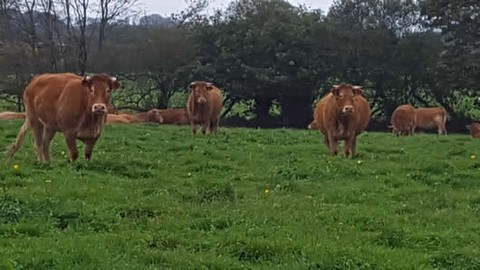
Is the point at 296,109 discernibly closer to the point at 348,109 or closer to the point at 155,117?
the point at 155,117

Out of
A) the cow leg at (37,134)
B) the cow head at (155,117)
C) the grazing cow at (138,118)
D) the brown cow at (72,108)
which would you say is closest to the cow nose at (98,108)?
the brown cow at (72,108)

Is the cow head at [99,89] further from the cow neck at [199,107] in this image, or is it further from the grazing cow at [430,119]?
the grazing cow at [430,119]

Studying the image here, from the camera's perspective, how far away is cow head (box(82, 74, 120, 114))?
13.5 meters

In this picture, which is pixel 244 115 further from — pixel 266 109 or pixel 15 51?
pixel 15 51

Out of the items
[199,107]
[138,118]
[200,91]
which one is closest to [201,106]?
[199,107]

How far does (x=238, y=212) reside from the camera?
392 inches

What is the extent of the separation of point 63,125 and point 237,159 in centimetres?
394

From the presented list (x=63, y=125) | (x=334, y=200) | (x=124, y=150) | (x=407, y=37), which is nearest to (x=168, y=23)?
(x=407, y=37)

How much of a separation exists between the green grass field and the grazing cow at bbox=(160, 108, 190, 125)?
20.3m

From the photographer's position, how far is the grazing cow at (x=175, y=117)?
37375 millimetres

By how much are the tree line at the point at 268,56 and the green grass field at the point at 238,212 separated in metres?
27.0

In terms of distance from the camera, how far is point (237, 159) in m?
16.4

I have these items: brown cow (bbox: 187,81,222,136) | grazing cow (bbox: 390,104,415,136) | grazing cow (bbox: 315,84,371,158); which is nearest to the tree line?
grazing cow (bbox: 390,104,415,136)

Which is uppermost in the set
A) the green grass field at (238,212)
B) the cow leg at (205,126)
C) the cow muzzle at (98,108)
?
the cow muzzle at (98,108)
